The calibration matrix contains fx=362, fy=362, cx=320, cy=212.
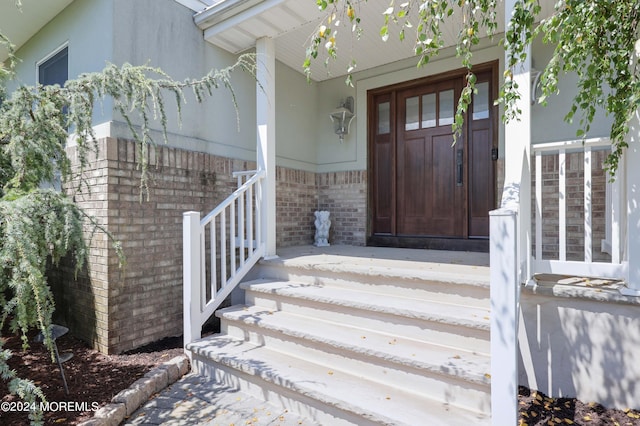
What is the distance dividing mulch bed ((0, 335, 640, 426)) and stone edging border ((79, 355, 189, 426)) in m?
0.11

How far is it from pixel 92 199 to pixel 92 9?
1.74 meters

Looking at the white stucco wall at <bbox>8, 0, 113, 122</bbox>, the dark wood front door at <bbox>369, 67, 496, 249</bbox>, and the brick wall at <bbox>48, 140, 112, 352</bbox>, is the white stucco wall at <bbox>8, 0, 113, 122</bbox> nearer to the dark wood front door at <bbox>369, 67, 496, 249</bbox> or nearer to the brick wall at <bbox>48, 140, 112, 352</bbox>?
the brick wall at <bbox>48, 140, 112, 352</bbox>

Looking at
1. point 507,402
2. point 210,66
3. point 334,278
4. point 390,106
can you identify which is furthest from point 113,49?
point 507,402

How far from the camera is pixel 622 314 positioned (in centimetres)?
204

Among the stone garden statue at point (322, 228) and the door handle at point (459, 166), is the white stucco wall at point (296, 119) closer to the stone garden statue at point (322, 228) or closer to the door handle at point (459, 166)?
the stone garden statue at point (322, 228)

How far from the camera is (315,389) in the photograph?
2.10 m

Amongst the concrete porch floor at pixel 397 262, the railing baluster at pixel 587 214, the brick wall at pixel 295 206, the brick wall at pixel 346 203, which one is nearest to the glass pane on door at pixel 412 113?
the brick wall at pixel 346 203

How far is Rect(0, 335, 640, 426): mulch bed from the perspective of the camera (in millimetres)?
1982

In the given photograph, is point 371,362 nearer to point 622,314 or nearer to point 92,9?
point 622,314

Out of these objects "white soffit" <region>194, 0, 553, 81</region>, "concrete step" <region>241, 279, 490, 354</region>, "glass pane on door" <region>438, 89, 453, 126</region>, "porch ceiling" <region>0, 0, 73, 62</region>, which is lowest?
"concrete step" <region>241, 279, 490, 354</region>

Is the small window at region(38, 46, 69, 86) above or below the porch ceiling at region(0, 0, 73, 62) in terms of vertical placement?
below

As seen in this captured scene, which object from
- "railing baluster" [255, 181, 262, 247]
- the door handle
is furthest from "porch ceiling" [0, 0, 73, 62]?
the door handle

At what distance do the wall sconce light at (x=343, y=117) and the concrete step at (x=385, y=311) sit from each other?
2.55 m

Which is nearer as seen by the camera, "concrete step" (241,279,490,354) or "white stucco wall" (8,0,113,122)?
"concrete step" (241,279,490,354)
